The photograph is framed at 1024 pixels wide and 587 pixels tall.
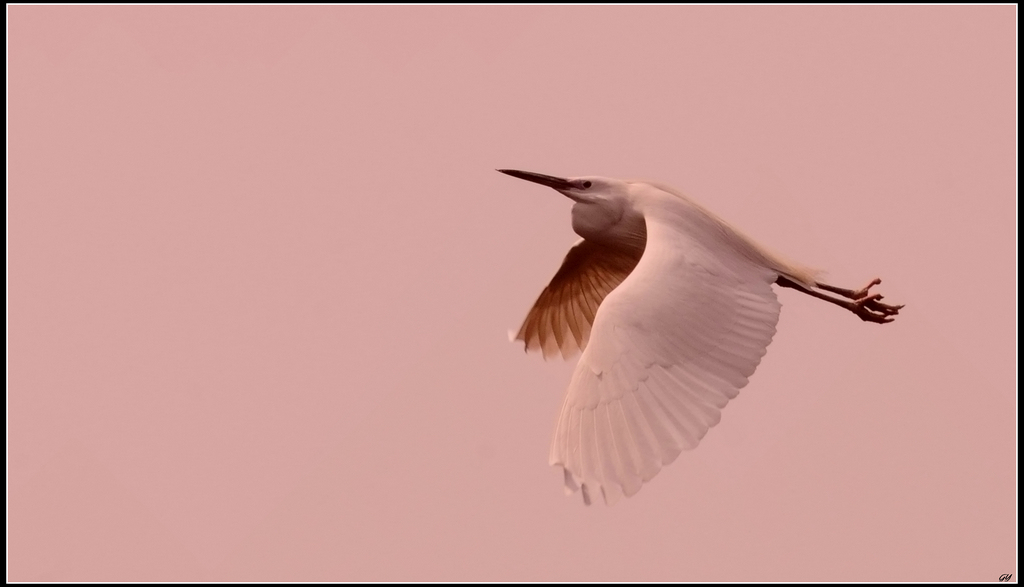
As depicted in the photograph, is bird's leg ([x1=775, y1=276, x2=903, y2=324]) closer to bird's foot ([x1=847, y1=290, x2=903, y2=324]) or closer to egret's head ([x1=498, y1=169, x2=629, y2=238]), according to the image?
bird's foot ([x1=847, y1=290, x2=903, y2=324])

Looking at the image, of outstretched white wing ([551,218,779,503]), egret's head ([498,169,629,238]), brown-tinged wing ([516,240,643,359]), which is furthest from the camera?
brown-tinged wing ([516,240,643,359])

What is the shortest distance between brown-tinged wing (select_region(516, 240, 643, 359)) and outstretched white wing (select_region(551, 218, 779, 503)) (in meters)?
1.25

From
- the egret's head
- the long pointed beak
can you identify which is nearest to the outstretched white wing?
the egret's head

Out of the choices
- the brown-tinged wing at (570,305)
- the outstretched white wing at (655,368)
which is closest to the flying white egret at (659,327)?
the outstretched white wing at (655,368)

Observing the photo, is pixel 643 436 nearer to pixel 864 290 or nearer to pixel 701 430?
pixel 701 430

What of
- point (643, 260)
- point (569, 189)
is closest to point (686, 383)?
point (643, 260)

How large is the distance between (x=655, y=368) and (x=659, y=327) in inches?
8.6

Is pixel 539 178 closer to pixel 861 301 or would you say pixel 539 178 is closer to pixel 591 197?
pixel 591 197

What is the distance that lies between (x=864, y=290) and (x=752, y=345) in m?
1.45

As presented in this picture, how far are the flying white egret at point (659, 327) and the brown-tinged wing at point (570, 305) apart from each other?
248 mm

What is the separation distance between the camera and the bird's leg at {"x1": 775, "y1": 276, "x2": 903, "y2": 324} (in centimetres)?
734

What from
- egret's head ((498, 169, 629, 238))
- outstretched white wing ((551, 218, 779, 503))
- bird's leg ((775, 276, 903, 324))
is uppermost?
egret's head ((498, 169, 629, 238))

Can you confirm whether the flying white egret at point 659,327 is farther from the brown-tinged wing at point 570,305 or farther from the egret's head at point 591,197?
the brown-tinged wing at point 570,305

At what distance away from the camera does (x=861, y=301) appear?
7375mm
